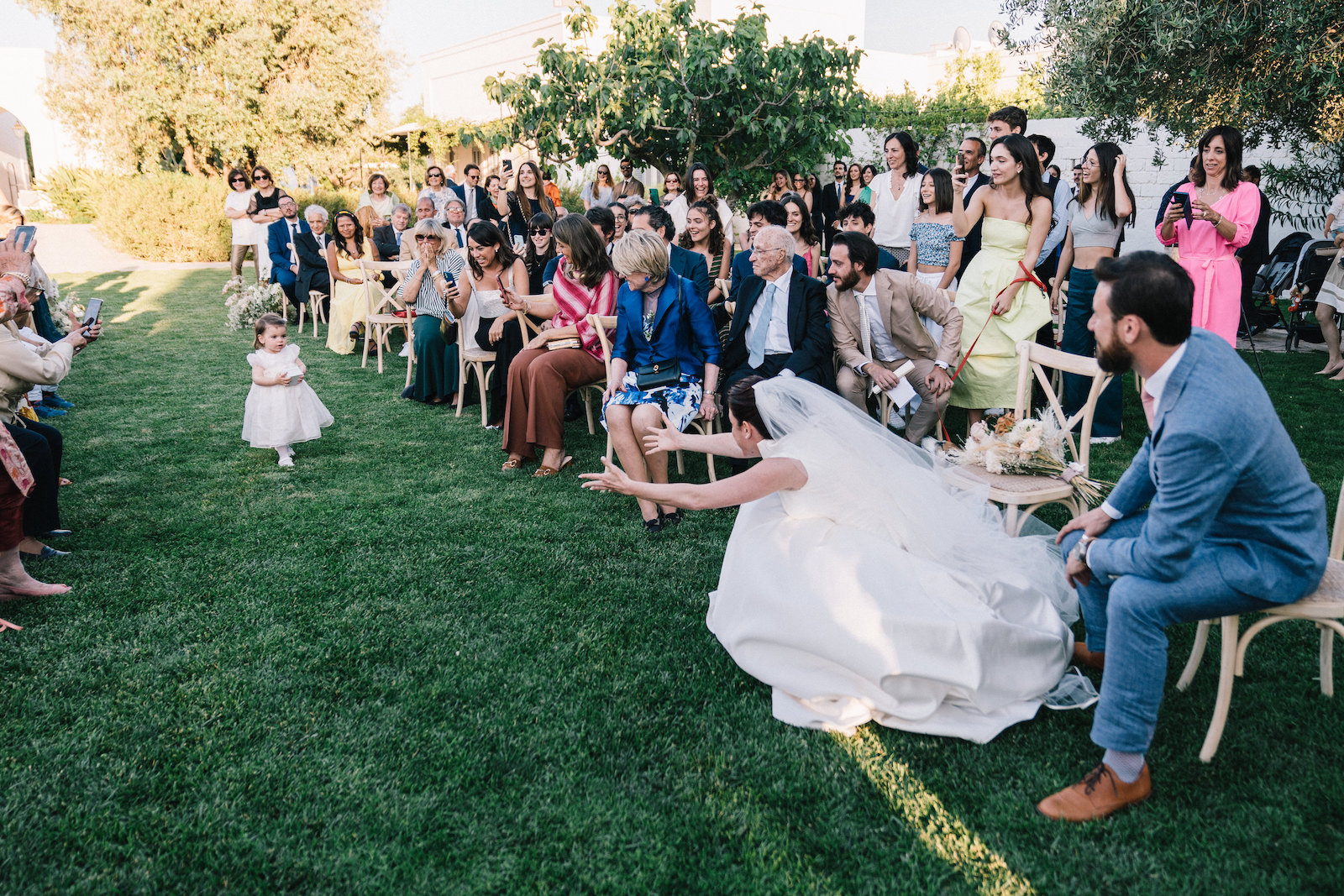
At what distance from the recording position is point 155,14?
18.6m

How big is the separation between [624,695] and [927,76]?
119ft

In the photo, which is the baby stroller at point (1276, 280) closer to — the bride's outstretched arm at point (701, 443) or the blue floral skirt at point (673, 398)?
the blue floral skirt at point (673, 398)

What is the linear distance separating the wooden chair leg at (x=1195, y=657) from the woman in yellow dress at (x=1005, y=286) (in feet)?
7.74

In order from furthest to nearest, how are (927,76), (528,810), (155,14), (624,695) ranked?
(927,76) < (155,14) < (624,695) < (528,810)

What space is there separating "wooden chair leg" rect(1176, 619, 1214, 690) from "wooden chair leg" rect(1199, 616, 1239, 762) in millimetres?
174

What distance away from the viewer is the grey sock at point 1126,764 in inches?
89.8

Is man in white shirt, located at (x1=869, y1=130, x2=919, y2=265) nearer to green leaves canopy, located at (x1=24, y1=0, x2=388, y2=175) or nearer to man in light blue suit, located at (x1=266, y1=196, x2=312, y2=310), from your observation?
man in light blue suit, located at (x1=266, y1=196, x2=312, y2=310)

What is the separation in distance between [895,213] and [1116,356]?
5.41 m

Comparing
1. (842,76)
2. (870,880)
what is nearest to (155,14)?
(842,76)

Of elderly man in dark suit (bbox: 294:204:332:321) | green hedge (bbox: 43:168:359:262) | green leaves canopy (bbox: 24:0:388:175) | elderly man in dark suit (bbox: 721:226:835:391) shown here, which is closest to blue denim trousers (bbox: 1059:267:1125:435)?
elderly man in dark suit (bbox: 721:226:835:391)

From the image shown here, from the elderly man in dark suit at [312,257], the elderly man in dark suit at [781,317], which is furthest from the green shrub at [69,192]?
the elderly man in dark suit at [781,317]

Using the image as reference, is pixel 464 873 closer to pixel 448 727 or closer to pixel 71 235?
pixel 448 727

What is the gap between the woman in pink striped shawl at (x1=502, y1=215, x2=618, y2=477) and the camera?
5305 millimetres

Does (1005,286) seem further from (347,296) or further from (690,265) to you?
(347,296)
